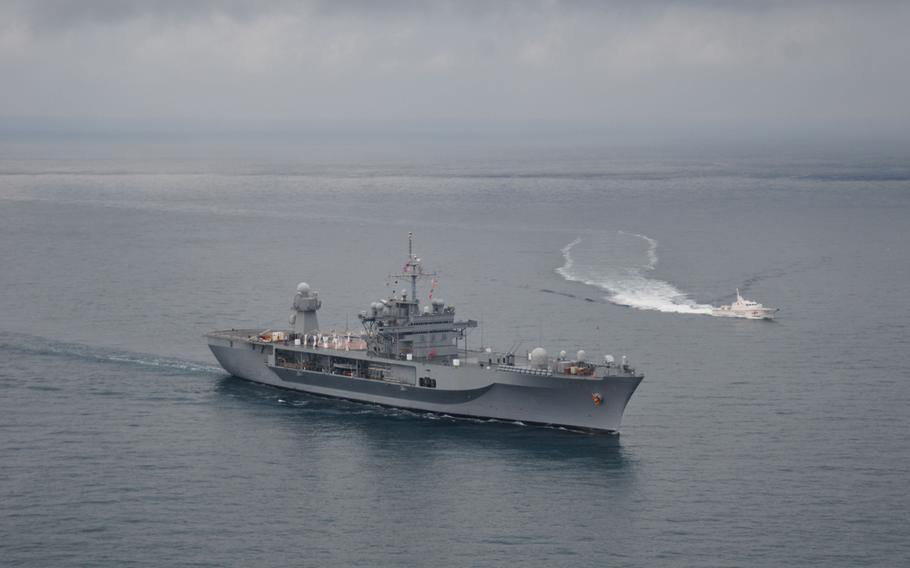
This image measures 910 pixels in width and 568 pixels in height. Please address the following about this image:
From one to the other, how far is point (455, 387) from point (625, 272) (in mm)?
40258

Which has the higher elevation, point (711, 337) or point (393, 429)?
point (711, 337)

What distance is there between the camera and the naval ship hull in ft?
198

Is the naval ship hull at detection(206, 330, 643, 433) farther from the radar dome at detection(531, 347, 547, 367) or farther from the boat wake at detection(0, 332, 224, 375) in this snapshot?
the boat wake at detection(0, 332, 224, 375)

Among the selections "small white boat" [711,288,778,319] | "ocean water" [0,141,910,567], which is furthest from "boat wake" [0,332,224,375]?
"small white boat" [711,288,778,319]

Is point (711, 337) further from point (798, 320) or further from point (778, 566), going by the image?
point (778, 566)

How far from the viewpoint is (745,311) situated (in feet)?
276

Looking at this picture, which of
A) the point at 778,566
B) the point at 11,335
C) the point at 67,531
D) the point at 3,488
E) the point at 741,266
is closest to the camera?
the point at 778,566

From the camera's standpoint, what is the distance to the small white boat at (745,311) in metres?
84.1

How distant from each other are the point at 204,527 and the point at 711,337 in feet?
136

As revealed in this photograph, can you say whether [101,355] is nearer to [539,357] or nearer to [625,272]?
[539,357]

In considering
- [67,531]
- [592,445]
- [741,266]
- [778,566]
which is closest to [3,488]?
[67,531]

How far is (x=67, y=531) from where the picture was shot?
4581cm

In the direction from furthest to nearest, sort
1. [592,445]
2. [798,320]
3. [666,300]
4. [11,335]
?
1. [666,300]
2. [798,320]
3. [11,335]
4. [592,445]

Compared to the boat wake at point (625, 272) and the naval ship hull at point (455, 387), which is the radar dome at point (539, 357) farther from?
the boat wake at point (625, 272)
